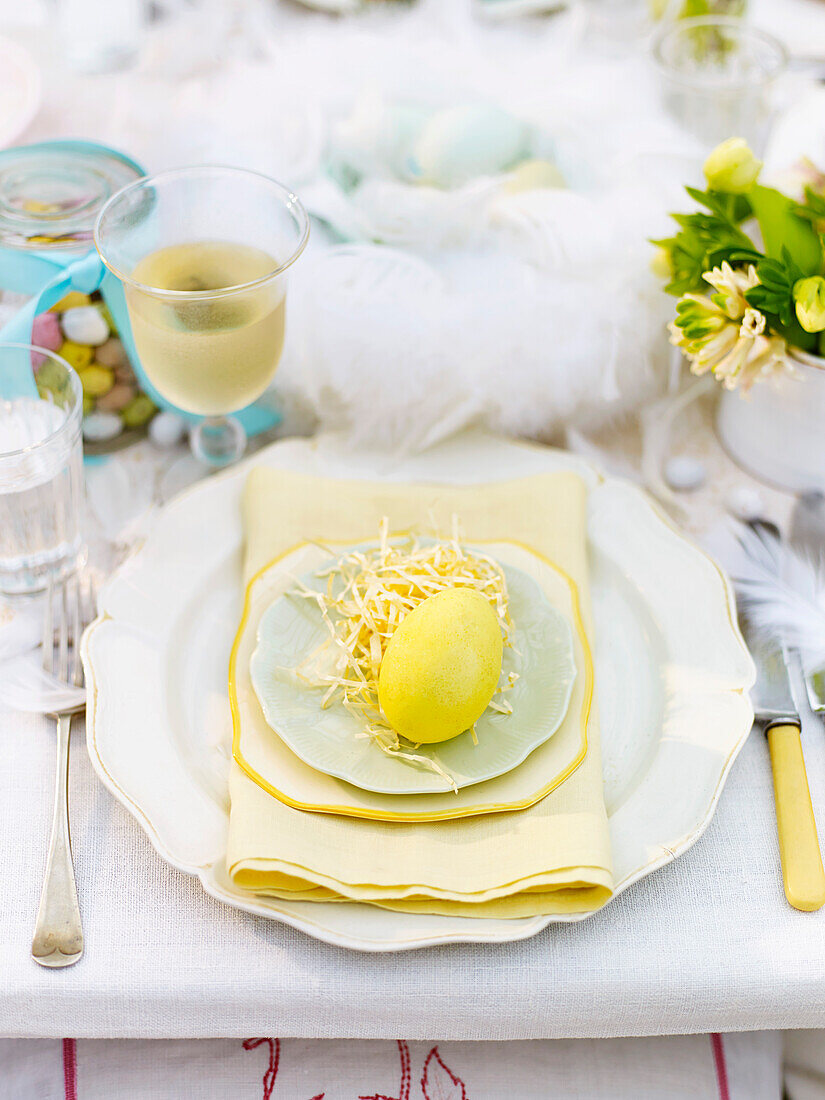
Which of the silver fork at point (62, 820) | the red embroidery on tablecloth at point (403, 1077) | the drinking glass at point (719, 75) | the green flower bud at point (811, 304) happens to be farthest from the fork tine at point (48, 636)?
the drinking glass at point (719, 75)

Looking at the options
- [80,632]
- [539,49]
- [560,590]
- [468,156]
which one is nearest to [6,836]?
[80,632]

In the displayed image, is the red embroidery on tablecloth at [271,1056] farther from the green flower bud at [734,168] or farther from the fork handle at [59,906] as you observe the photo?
the green flower bud at [734,168]

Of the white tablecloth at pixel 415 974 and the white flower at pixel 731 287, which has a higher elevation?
the white flower at pixel 731 287

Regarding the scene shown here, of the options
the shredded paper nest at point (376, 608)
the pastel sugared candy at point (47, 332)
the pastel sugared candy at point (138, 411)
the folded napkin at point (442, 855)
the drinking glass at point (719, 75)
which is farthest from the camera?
the drinking glass at point (719, 75)

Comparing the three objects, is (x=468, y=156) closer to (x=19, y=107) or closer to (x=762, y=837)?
(x=19, y=107)

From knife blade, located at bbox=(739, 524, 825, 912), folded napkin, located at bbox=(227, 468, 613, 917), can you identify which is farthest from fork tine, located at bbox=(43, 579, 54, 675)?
knife blade, located at bbox=(739, 524, 825, 912)

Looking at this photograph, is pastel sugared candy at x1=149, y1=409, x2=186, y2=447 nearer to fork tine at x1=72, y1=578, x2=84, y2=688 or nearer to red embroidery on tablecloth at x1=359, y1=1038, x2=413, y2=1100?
fork tine at x1=72, y1=578, x2=84, y2=688

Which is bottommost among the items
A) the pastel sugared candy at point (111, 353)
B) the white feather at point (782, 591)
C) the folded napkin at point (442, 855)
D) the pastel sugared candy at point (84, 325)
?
the white feather at point (782, 591)
